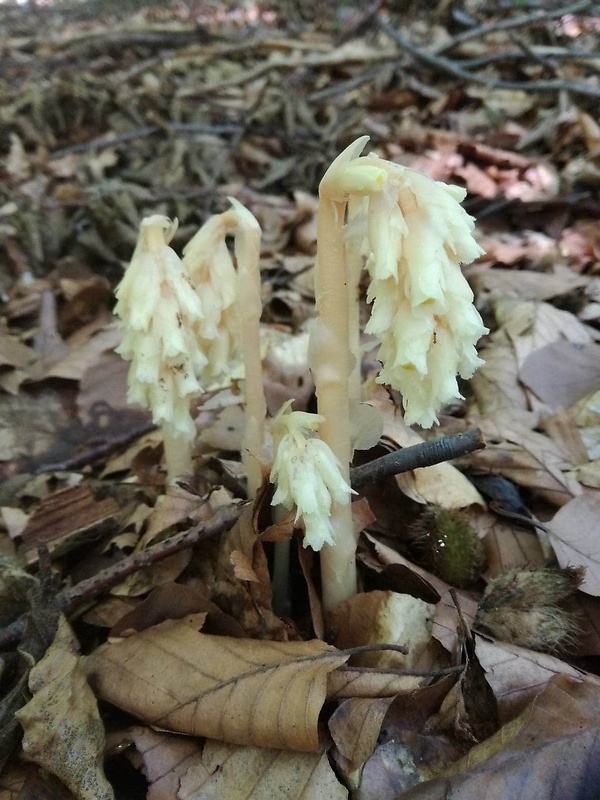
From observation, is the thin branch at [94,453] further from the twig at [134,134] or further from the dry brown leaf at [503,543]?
the twig at [134,134]

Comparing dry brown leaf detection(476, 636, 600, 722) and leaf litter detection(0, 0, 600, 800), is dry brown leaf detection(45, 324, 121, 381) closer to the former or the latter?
leaf litter detection(0, 0, 600, 800)

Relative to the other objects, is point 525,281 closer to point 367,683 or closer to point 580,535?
point 580,535

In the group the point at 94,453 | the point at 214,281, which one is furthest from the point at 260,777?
the point at 94,453

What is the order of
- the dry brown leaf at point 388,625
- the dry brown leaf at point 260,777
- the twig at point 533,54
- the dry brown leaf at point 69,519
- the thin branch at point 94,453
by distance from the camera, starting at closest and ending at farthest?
1. the dry brown leaf at point 260,777
2. the dry brown leaf at point 388,625
3. the dry brown leaf at point 69,519
4. the thin branch at point 94,453
5. the twig at point 533,54

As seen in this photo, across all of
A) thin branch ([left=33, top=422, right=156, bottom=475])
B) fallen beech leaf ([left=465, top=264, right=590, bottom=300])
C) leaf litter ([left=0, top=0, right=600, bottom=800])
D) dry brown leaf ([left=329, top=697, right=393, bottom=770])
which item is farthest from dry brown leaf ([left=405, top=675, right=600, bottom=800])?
fallen beech leaf ([left=465, top=264, right=590, bottom=300])

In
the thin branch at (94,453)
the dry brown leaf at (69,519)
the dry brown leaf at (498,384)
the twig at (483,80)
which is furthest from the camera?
the twig at (483,80)

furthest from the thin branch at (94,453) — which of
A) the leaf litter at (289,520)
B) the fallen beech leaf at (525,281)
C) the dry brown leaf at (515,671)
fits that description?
the fallen beech leaf at (525,281)

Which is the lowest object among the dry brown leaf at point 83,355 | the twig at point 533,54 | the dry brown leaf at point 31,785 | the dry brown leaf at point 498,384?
the dry brown leaf at point 31,785
